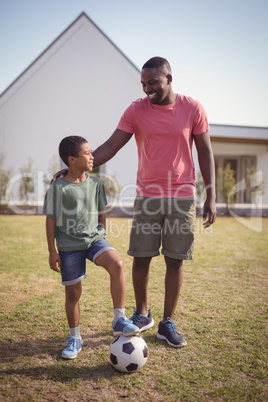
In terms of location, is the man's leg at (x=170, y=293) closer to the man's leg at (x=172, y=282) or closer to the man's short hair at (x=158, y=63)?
the man's leg at (x=172, y=282)

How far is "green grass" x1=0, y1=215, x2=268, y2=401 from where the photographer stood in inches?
83.4

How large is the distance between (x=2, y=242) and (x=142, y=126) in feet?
16.4

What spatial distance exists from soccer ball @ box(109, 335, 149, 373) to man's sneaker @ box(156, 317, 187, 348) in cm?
40

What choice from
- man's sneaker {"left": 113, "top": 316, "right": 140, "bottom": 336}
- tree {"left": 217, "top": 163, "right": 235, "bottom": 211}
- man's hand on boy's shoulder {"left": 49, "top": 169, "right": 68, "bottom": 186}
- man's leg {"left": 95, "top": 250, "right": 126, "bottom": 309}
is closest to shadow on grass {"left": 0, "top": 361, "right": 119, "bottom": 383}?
man's sneaker {"left": 113, "top": 316, "right": 140, "bottom": 336}

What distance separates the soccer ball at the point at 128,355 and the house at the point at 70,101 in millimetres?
10049

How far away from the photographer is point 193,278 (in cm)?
460

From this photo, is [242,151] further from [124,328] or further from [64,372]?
[64,372]

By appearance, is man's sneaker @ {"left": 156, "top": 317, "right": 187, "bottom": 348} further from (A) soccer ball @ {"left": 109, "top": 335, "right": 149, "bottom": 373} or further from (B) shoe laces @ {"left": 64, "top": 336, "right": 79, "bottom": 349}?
(B) shoe laces @ {"left": 64, "top": 336, "right": 79, "bottom": 349}

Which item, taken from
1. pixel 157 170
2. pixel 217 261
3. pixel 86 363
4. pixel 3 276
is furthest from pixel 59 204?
pixel 217 261

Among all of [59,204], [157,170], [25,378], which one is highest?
[157,170]

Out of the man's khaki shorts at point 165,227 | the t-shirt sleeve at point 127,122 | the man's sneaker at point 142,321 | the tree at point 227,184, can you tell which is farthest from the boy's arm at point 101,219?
the tree at point 227,184

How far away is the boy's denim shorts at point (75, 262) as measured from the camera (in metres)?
2.51

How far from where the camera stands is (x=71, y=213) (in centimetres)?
252

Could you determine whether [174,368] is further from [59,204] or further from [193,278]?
[193,278]
